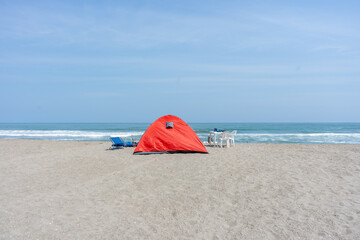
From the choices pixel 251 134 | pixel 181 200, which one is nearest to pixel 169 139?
pixel 181 200

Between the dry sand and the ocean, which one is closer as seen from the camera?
the dry sand

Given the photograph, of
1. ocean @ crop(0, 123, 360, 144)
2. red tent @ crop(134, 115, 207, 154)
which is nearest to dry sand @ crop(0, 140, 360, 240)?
red tent @ crop(134, 115, 207, 154)

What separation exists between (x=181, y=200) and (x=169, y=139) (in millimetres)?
6273

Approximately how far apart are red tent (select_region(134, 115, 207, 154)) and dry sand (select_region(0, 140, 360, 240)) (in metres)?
2.25

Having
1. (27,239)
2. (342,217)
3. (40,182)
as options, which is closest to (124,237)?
(27,239)

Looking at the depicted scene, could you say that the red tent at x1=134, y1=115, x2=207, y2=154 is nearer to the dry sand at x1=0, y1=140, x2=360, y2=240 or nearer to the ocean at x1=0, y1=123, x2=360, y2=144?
the dry sand at x1=0, y1=140, x2=360, y2=240

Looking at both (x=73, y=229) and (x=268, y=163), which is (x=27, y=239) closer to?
(x=73, y=229)

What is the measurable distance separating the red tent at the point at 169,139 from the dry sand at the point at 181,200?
A: 7.38 feet

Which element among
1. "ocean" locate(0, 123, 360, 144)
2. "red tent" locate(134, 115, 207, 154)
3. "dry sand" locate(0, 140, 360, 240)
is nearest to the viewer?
"dry sand" locate(0, 140, 360, 240)

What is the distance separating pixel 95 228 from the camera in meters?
4.27

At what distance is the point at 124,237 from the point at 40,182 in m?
4.01

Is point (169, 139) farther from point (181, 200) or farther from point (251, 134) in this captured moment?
point (251, 134)

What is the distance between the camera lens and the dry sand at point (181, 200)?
4.17 meters

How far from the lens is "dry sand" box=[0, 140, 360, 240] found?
13.7 ft
